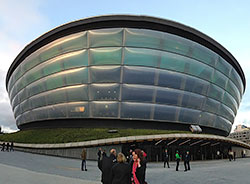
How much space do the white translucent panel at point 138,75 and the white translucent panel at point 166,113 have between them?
154 inches

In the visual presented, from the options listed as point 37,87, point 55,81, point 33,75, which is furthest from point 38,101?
point 55,81

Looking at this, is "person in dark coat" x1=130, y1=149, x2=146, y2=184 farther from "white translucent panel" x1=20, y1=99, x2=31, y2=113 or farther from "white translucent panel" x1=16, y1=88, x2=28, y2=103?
"white translucent panel" x1=16, y1=88, x2=28, y2=103

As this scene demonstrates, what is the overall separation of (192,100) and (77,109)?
17617 mm

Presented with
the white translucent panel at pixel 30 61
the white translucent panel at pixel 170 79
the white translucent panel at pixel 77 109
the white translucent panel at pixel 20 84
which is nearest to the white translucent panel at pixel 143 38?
the white translucent panel at pixel 170 79

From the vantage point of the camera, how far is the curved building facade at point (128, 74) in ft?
92.4

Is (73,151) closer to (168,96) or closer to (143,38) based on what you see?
(168,96)

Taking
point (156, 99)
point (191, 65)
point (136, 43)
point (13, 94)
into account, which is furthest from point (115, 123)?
point (13, 94)

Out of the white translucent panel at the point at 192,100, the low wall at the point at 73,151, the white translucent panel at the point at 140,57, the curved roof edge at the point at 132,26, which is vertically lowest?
the low wall at the point at 73,151

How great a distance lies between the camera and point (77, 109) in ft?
96.9

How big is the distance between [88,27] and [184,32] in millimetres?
14838

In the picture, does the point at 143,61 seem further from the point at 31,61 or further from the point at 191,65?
the point at 31,61

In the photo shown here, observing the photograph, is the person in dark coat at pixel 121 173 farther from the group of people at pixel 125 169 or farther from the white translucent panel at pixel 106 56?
the white translucent panel at pixel 106 56

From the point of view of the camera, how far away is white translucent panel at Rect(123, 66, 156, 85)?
2795cm

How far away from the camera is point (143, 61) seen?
2839 cm
